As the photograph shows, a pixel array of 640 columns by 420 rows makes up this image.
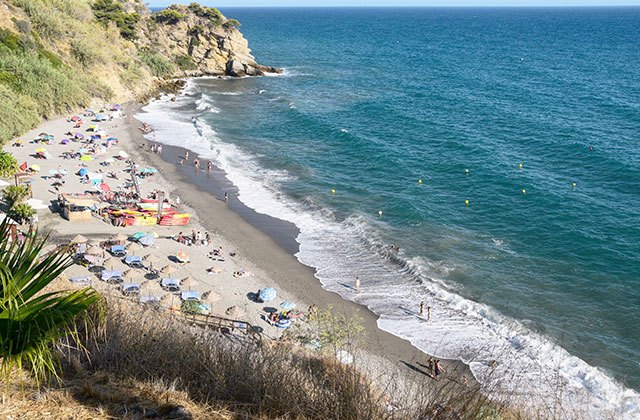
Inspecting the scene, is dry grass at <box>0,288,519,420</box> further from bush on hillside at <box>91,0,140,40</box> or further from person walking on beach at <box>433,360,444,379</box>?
bush on hillside at <box>91,0,140,40</box>

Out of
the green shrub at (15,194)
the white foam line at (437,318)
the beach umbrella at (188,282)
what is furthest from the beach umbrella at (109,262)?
the white foam line at (437,318)

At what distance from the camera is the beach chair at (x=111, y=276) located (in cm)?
2436

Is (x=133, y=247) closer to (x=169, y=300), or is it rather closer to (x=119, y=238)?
(x=119, y=238)

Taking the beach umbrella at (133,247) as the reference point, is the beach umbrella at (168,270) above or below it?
below

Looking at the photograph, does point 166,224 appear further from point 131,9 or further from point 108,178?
point 131,9

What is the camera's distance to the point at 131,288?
77.8 feet

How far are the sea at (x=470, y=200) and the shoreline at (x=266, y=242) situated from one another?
70cm

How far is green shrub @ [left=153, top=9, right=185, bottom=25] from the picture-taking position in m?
88.2

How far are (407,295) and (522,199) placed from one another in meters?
14.6

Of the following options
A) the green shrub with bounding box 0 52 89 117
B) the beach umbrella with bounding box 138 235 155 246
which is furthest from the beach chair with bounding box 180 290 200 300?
the green shrub with bounding box 0 52 89 117

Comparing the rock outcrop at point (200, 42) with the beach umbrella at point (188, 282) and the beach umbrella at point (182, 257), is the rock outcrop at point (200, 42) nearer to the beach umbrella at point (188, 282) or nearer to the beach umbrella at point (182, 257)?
the beach umbrella at point (182, 257)

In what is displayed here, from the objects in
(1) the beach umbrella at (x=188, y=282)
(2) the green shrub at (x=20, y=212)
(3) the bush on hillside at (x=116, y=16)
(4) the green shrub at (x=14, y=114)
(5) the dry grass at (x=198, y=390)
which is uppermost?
(3) the bush on hillside at (x=116, y=16)

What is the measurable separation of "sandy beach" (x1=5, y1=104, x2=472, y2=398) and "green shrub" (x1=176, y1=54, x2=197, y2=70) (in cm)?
4081

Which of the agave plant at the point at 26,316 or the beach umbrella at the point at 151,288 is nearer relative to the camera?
the agave plant at the point at 26,316
